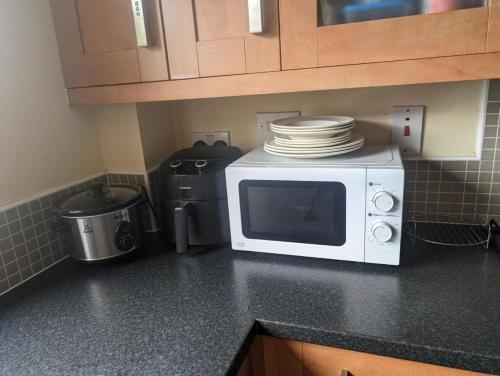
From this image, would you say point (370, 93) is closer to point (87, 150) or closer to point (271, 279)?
point (271, 279)

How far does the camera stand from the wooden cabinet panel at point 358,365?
0.67m

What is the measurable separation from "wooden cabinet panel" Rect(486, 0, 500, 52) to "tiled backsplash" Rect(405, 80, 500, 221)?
A: 329 mm

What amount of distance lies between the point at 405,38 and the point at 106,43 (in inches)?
28.3

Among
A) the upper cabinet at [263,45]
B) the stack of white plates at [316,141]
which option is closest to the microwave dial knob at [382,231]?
the stack of white plates at [316,141]

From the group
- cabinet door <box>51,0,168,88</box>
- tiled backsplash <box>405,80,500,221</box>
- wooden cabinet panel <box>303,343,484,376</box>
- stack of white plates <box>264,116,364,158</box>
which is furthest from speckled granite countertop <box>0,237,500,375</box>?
cabinet door <box>51,0,168,88</box>

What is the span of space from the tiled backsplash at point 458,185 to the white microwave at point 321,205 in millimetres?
172

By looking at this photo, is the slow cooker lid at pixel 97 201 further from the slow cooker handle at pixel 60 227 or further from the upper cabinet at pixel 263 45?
the upper cabinet at pixel 263 45

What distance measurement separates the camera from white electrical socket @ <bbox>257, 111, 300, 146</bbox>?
1.20 metres

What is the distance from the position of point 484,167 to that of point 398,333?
0.61 m

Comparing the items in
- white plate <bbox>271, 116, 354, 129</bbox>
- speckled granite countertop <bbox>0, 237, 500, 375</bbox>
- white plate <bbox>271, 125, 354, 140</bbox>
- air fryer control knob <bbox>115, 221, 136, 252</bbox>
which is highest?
white plate <bbox>271, 116, 354, 129</bbox>

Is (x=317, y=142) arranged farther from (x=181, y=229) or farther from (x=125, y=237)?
(x=125, y=237)

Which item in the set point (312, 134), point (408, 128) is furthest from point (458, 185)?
point (312, 134)

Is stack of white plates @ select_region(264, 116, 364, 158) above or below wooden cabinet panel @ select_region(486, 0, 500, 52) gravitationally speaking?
below

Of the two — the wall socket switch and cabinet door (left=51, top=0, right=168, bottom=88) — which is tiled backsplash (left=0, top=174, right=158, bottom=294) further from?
the wall socket switch
